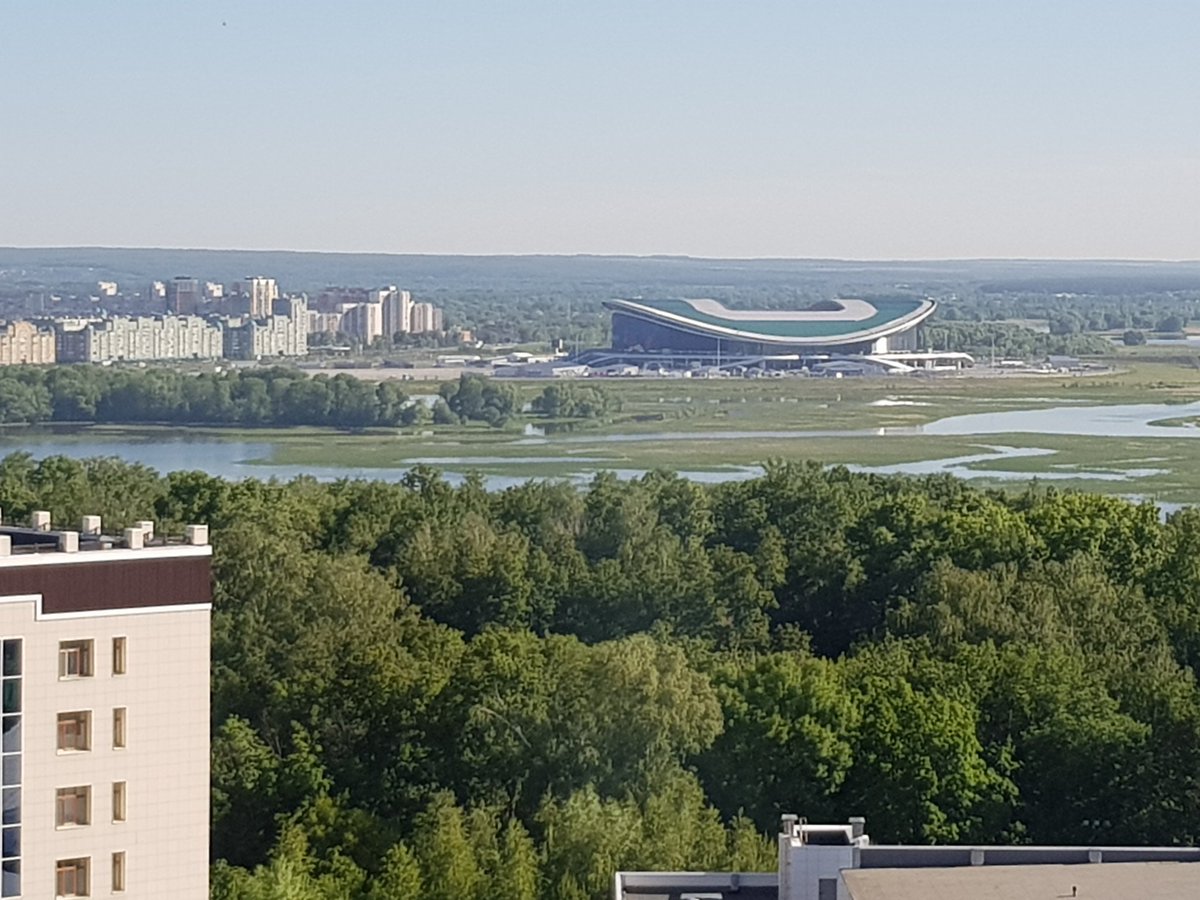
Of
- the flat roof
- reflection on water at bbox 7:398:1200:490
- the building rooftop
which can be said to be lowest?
reflection on water at bbox 7:398:1200:490

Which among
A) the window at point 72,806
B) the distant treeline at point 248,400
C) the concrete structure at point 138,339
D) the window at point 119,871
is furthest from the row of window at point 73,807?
the concrete structure at point 138,339

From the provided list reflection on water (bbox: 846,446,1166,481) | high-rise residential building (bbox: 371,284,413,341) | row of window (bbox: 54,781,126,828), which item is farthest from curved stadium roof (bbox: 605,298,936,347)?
row of window (bbox: 54,781,126,828)

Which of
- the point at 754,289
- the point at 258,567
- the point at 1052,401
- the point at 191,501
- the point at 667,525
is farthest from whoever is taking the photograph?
the point at 754,289

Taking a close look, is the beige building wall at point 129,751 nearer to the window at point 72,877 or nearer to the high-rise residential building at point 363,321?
the window at point 72,877

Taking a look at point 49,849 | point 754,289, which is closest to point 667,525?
point 49,849

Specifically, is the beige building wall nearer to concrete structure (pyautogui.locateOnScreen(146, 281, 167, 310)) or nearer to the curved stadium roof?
the curved stadium roof

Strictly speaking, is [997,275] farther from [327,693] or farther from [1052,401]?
[327,693]
